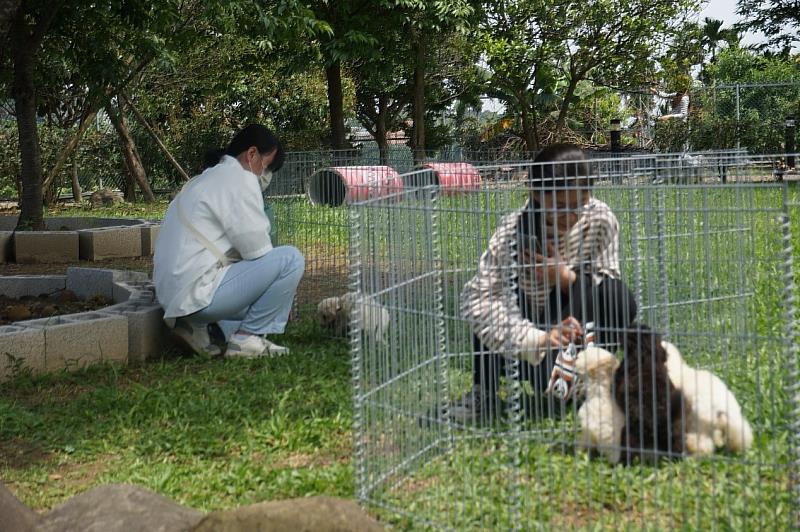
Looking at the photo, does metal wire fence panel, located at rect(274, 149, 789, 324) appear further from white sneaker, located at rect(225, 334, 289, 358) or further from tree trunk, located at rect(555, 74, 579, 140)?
tree trunk, located at rect(555, 74, 579, 140)

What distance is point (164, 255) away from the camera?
6258 mm

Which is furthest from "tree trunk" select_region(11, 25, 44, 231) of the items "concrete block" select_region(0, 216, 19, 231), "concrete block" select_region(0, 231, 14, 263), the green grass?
the green grass

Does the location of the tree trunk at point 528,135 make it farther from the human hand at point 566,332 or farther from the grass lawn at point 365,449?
the human hand at point 566,332

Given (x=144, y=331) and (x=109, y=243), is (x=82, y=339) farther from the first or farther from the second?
(x=109, y=243)

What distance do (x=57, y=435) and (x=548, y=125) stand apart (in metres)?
24.4

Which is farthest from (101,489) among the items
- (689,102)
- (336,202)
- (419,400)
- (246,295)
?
(689,102)

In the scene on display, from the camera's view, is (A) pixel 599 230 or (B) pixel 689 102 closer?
(A) pixel 599 230

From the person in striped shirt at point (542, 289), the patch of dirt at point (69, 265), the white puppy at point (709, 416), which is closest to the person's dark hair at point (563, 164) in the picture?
the person in striped shirt at point (542, 289)

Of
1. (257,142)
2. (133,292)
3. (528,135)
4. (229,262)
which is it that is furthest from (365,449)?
(528,135)

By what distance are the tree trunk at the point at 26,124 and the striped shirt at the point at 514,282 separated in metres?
7.43

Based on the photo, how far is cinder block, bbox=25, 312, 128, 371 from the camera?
595cm

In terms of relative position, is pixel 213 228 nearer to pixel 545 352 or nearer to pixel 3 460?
pixel 3 460

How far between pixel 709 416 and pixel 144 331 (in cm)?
364

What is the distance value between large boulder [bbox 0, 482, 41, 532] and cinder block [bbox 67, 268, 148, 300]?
4556mm
